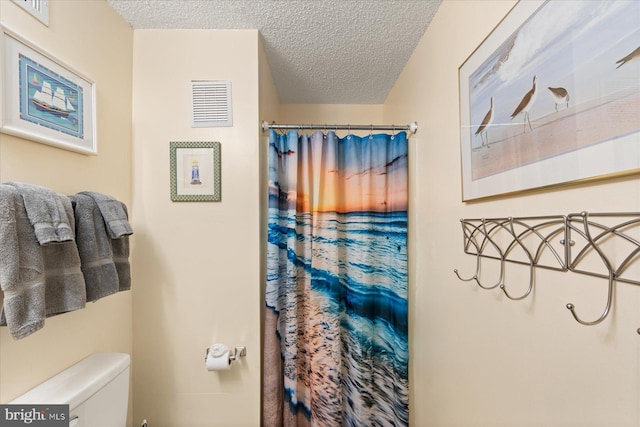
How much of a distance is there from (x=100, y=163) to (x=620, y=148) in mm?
1611

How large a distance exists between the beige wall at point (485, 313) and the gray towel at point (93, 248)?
1.32m

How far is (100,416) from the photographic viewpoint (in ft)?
2.98

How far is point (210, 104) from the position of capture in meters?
1.26

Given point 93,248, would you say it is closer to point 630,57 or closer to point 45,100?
point 45,100

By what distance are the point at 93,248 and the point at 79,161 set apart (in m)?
0.37

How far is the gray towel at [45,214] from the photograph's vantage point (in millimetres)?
718

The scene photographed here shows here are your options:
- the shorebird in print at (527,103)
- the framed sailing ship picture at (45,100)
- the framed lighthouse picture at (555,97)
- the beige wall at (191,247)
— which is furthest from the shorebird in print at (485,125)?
the framed sailing ship picture at (45,100)

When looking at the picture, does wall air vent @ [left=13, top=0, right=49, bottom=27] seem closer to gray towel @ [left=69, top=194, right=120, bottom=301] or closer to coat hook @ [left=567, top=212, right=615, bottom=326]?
gray towel @ [left=69, top=194, right=120, bottom=301]

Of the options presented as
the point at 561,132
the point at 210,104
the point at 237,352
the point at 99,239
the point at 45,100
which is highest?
the point at 210,104

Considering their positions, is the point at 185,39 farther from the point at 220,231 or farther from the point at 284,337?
the point at 284,337

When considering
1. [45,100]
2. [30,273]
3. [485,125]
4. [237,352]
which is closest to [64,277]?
[30,273]

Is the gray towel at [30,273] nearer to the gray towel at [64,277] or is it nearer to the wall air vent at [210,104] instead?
the gray towel at [64,277]

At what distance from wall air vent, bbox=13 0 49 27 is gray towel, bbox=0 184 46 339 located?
0.60 m

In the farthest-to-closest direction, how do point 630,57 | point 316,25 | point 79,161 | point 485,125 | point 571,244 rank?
point 316,25 → point 79,161 → point 485,125 → point 571,244 → point 630,57
